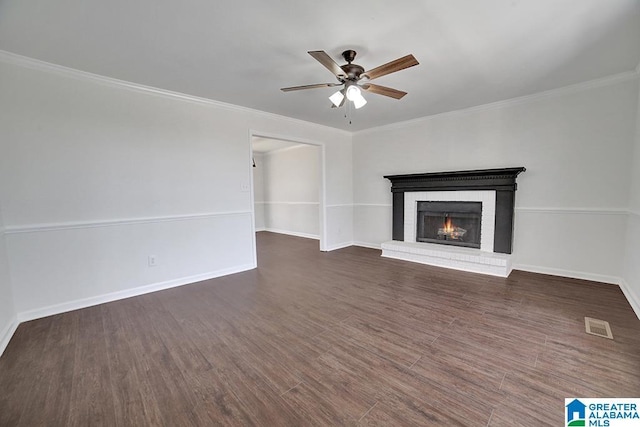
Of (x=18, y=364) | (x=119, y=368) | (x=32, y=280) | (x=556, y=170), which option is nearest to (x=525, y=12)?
(x=556, y=170)

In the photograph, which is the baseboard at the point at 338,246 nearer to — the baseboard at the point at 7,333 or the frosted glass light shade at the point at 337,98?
the frosted glass light shade at the point at 337,98

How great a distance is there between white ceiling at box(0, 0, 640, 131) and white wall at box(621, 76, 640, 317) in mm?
1051

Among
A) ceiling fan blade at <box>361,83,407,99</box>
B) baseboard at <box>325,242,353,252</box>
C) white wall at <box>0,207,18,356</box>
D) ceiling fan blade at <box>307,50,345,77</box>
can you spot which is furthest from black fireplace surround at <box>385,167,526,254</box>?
white wall at <box>0,207,18,356</box>

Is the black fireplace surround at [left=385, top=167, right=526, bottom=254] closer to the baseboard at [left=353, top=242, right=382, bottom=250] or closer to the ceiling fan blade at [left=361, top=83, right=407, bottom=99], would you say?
the baseboard at [left=353, top=242, right=382, bottom=250]

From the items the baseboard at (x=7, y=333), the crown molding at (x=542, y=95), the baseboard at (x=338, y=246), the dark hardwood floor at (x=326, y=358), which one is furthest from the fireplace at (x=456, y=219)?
the baseboard at (x=7, y=333)

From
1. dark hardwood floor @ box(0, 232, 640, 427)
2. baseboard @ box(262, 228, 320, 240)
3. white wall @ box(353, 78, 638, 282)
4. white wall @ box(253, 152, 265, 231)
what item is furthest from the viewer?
white wall @ box(253, 152, 265, 231)

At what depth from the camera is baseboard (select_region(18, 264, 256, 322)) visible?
2650 mm

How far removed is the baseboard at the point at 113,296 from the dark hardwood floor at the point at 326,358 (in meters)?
0.11

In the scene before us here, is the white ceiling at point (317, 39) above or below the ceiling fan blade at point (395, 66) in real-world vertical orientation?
above

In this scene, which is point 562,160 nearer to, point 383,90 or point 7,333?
point 383,90

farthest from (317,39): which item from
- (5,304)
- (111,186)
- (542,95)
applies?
(5,304)

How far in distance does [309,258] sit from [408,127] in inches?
122

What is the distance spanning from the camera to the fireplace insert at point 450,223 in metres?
4.33

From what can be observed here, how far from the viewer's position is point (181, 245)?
141 inches
